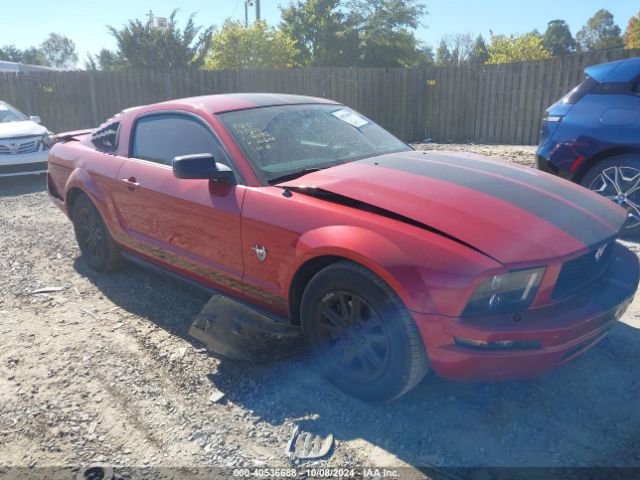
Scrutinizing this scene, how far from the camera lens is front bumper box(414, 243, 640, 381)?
7.87 ft

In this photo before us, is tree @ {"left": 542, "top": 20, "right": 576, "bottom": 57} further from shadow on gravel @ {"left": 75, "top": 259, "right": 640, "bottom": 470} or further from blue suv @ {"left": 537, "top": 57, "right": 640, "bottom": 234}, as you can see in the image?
shadow on gravel @ {"left": 75, "top": 259, "right": 640, "bottom": 470}

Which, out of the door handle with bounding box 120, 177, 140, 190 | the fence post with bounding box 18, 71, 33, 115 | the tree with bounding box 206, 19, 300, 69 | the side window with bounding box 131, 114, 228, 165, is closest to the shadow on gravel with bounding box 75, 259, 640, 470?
the side window with bounding box 131, 114, 228, 165

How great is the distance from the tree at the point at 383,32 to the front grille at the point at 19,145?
107 ft

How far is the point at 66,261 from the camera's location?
17.9 feet

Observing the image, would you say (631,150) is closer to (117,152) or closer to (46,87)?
(117,152)

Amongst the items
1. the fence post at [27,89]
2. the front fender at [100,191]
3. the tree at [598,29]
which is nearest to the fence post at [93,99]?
the fence post at [27,89]

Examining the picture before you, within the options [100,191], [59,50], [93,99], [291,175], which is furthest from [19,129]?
[59,50]

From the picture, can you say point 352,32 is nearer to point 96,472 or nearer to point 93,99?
point 93,99

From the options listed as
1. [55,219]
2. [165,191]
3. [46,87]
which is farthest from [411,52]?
→ [165,191]

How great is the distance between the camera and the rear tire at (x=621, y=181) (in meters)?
5.01

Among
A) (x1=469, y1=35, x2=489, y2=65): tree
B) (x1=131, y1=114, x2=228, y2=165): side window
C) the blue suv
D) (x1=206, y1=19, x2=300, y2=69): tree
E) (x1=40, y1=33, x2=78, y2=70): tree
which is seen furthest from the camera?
(x1=40, y1=33, x2=78, y2=70): tree

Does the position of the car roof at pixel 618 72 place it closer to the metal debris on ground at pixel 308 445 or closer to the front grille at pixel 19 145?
the metal debris on ground at pixel 308 445

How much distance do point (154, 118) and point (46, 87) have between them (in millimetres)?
14070

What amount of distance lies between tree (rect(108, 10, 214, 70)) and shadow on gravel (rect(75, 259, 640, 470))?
31.3 m
